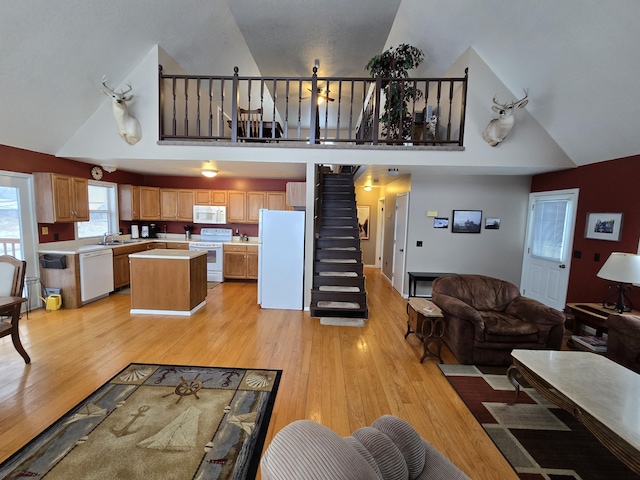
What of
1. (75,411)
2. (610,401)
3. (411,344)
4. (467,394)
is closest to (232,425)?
(75,411)

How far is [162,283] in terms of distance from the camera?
4.27 metres

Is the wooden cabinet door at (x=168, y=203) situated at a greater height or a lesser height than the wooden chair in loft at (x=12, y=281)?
greater

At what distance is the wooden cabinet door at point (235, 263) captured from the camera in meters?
6.32

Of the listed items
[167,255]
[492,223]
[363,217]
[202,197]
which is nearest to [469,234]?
[492,223]

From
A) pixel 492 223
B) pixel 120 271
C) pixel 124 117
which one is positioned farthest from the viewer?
pixel 120 271

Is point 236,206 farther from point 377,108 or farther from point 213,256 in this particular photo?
point 377,108

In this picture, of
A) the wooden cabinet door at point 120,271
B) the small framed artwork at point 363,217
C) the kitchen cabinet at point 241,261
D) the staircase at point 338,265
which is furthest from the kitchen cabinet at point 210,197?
the small framed artwork at point 363,217

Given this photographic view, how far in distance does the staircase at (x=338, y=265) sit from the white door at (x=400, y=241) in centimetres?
101

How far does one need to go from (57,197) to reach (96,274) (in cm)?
137

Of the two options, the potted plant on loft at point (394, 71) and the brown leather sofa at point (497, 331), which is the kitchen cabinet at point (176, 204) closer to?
the potted plant on loft at point (394, 71)

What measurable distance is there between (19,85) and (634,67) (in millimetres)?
6491

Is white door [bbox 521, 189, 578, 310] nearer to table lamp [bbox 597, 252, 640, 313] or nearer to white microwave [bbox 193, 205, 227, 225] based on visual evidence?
table lamp [bbox 597, 252, 640, 313]

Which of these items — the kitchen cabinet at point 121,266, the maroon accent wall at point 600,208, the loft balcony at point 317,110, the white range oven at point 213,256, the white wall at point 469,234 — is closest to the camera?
the maroon accent wall at point 600,208

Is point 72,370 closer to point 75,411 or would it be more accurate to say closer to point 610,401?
point 75,411
